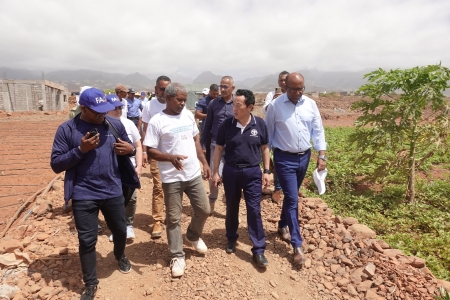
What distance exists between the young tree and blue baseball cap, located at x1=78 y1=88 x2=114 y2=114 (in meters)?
4.49

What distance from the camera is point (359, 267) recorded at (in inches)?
132

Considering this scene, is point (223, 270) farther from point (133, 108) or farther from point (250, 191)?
point (133, 108)

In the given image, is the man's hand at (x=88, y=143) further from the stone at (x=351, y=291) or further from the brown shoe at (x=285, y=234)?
the stone at (x=351, y=291)

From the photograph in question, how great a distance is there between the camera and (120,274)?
319 centimetres

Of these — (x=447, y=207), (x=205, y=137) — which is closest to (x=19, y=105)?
(x=205, y=137)

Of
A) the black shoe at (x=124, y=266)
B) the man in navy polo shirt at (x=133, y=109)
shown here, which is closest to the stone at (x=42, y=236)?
the black shoe at (x=124, y=266)

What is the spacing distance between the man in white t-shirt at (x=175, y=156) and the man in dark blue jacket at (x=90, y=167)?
334 millimetres

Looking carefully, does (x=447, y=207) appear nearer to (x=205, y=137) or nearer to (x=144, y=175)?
(x=205, y=137)

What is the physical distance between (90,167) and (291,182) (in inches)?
85.6

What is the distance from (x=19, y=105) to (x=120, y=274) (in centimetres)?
2367

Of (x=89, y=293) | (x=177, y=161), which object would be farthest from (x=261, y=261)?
(x=89, y=293)

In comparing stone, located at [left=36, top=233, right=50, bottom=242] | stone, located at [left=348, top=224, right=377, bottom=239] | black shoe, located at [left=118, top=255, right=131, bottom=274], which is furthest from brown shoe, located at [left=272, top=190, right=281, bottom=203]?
stone, located at [left=36, top=233, right=50, bottom=242]

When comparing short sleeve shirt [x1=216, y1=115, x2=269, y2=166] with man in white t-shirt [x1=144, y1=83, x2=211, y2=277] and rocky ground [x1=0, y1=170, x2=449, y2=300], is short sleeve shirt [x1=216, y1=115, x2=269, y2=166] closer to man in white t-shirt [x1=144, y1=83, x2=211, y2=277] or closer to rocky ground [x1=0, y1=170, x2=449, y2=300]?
man in white t-shirt [x1=144, y1=83, x2=211, y2=277]

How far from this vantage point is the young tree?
192 inches
